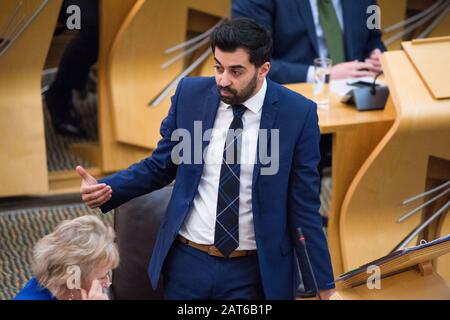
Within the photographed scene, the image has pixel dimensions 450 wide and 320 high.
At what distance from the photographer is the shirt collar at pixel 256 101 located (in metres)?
2.92

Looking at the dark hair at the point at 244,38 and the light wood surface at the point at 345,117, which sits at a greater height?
the dark hair at the point at 244,38

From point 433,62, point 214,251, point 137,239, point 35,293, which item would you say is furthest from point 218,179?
point 433,62

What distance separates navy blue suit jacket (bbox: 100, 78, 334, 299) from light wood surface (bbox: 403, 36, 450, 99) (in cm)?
95

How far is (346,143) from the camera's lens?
3906 mm

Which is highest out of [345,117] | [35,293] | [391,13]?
[391,13]

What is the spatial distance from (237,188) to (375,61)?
5.77 feet

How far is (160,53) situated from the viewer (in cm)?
485

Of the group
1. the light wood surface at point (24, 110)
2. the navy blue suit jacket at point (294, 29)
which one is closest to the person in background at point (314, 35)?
the navy blue suit jacket at point (294, 29)

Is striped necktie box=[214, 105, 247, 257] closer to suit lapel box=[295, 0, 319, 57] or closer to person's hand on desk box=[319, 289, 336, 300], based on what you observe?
person's hand on desk box=[319, 289, 336, 300]

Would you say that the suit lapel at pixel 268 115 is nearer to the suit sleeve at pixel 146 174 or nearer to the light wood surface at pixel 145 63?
the suit sleeve at pixel 146 174

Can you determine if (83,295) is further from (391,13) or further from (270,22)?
(391,13)

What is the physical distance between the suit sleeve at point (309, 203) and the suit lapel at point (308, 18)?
1466mm

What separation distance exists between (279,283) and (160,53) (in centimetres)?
216

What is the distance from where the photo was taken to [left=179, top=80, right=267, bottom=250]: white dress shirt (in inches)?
115
